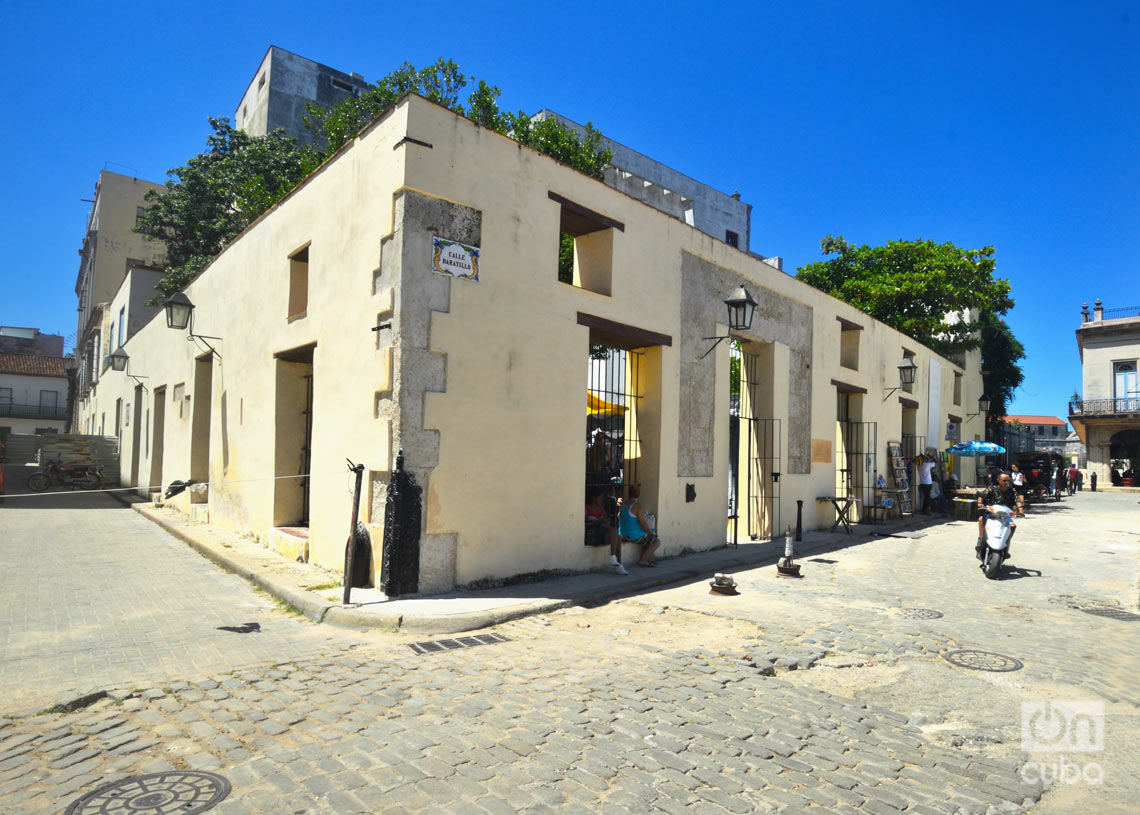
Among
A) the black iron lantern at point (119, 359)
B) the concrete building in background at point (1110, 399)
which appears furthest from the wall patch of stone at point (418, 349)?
the concrete building in background at point (1110, 399)

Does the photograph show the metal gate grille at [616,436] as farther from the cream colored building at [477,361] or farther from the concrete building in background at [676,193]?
the concrete building in background at [676,193]

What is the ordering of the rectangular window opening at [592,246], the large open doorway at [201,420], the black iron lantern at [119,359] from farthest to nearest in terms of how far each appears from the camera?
the black iron lantern at [119,359], the large open doorway at [201,420], the rectangular window opening at [592,246]

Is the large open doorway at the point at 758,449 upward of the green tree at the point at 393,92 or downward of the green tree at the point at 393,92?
downward

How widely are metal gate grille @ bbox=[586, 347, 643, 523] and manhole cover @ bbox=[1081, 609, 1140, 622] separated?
567 centimetres

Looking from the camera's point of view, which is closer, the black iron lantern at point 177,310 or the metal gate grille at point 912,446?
the black iron lantern at point 177,310

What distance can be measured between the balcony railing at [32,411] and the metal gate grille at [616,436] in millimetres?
57141

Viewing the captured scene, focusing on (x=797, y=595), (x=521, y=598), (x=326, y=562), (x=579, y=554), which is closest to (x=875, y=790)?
(x=521, y=598)

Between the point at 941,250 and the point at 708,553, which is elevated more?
the point at 941,250

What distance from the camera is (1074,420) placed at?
42.7 metres

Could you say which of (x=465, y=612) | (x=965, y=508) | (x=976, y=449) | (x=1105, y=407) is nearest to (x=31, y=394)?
(x=465, y=612)

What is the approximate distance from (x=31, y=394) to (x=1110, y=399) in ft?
253

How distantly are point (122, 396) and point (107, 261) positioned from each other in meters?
17.4

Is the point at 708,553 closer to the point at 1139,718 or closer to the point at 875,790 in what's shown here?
the point at 1139,718

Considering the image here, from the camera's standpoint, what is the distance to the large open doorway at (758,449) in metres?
13.0
